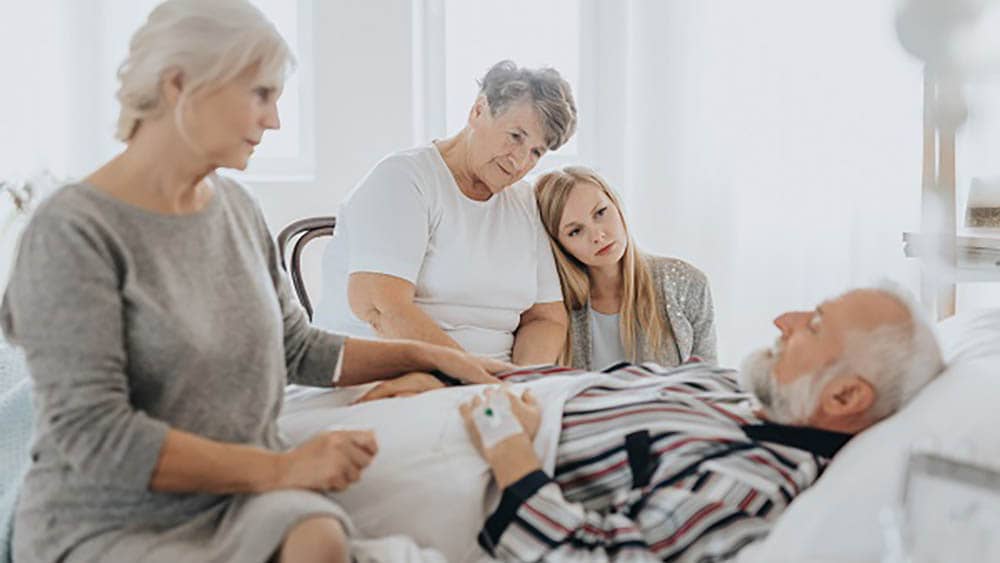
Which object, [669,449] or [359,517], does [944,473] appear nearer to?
[669,449]

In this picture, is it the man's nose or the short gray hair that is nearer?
the man's nose

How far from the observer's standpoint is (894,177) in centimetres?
357

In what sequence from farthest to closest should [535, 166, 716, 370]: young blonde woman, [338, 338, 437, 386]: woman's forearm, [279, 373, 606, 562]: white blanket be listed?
[535, 166, 716, 370]: young blonde woman
[338, 338, 437, 386]: woman's forearm
[279, 373, 606, 562]: white blanket

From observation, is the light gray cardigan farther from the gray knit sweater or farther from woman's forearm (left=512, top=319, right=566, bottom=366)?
the gray knit sweater

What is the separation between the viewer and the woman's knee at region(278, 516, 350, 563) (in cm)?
134

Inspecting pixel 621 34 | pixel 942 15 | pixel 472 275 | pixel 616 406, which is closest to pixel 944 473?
pixel 616 406

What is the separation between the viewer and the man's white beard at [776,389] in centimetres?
160

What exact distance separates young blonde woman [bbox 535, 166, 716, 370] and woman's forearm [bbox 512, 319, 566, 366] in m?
0.06

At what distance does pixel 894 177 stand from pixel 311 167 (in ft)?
5.91

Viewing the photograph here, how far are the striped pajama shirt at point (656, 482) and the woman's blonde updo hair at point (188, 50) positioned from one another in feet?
2.09

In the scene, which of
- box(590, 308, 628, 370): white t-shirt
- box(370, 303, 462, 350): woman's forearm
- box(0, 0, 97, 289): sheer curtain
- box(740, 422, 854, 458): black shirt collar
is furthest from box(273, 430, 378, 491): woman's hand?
box(0, 0, 97, 289): sheer curtain

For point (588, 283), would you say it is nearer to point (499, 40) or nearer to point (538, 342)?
point (538, 342)

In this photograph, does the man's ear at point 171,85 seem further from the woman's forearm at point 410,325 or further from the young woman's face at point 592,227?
the young woman's face at point 592,227

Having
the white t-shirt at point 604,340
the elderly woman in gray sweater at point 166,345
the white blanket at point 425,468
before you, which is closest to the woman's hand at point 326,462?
the elderly woman in gray sweater at point 166,345
